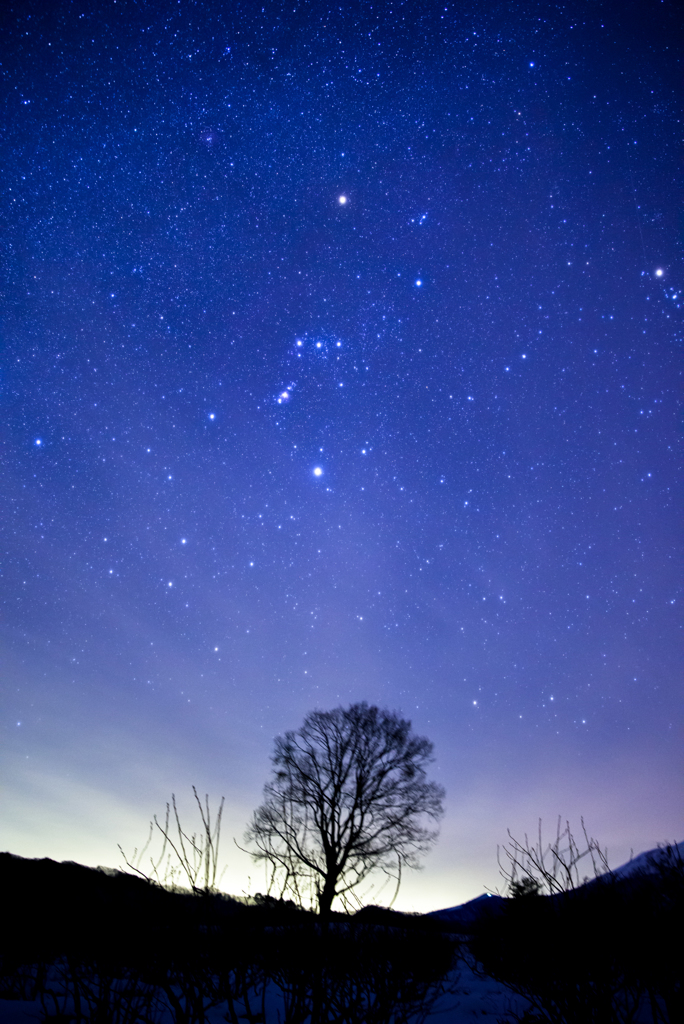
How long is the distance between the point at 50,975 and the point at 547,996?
2331cm

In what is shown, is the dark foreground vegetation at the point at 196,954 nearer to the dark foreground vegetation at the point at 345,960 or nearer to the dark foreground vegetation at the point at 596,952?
the dark foreground vegetation at the point at 345,960

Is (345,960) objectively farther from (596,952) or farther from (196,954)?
(596,952)

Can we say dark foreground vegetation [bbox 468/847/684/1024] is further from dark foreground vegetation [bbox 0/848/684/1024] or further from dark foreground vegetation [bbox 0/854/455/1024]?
dark foreground vegetation [bbox 0/854/455/1024]

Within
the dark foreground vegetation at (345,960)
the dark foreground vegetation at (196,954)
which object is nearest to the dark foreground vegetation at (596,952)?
the dark foreground vegetation at (345,960)

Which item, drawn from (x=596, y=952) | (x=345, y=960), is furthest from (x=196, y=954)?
(x=596, y=952)

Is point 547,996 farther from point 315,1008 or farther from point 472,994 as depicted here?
point 472,994

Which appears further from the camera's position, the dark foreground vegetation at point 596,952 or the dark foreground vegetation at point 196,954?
the dark foreground vegetation at point 596,952

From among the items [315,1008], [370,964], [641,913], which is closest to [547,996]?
[370,964]

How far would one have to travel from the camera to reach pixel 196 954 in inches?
141

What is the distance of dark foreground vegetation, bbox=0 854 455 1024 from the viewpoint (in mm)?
2996

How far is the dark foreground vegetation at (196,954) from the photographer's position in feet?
9.83

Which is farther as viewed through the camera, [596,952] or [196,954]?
[596,952]

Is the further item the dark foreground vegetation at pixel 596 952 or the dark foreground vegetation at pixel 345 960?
the dark foreground vegetation at pixel 596 952

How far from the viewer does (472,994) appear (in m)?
17.5
